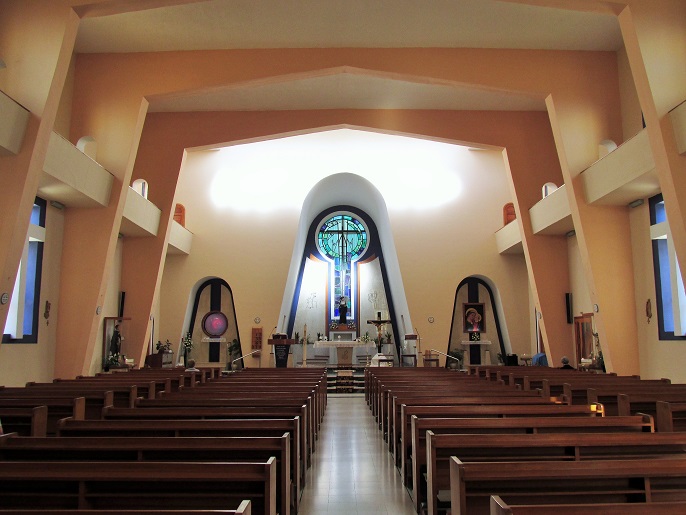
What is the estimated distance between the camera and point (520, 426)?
4.00 m

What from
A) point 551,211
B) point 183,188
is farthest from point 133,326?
point 551,211

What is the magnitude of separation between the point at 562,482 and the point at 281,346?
43.0 feet

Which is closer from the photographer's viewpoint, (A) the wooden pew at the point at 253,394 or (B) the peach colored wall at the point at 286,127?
(A) the wooden pew at the point at 253,394

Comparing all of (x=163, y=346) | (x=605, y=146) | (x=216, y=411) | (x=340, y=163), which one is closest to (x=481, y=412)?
(x=216, y=411)

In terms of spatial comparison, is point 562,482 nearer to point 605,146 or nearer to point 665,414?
point 665,414

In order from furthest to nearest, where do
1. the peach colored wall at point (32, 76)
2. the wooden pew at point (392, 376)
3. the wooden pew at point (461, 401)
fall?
1. the wooden pew at point (392, 376)
2. the peach colored wall at point (32, 76)
3. the wooden pew at point (461, 401)

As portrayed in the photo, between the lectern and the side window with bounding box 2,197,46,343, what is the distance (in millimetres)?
6029

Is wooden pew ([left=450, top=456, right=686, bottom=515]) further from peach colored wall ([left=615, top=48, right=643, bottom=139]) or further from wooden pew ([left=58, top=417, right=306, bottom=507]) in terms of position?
peach colored wall ([left=615, top=48, right=643, bottom=139])

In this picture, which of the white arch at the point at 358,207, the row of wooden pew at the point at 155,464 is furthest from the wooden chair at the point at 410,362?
the row of wooden pew at the point at 155,464

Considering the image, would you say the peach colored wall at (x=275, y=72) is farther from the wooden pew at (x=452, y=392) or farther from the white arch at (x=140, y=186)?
the wooden pew at (x=452, y=392)

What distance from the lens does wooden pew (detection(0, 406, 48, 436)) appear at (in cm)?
403

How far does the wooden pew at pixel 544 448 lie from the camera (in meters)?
3.32

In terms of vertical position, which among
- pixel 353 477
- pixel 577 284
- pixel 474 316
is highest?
pixel 474 316

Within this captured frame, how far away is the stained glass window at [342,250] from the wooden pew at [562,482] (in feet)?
57.8
